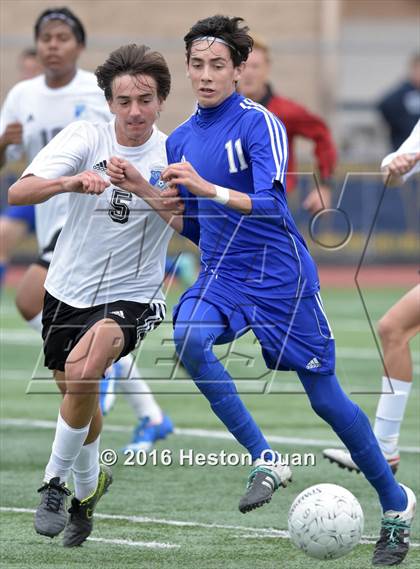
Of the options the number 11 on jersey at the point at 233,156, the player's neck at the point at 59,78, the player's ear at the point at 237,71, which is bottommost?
the player's neck at the point at 59,78

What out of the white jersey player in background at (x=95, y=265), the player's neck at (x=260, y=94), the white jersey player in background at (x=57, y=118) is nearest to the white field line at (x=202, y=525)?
the white jersey player in background at (x=95, y=265)

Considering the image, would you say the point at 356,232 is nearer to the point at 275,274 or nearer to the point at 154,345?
the point at 154,345

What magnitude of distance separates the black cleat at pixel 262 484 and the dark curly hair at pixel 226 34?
175 centimetres

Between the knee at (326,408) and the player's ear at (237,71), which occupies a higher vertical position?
the player's ear at (237,71)

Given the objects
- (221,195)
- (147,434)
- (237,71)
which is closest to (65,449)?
(221,195)

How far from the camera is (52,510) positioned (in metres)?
5.55

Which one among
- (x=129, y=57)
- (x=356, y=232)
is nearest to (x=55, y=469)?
(x=129, y=57)

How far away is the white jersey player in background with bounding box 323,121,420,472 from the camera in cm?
672

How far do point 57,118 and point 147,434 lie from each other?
6.89ft

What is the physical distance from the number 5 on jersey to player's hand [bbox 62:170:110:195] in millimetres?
372

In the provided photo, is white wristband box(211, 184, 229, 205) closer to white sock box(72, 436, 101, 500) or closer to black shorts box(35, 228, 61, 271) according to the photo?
white sock box(72, 436, 101, 500)

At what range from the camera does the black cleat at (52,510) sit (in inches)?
217

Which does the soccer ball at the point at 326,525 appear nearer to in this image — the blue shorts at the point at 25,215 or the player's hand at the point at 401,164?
the player's hand at the point at 401,164

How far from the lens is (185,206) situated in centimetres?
582
